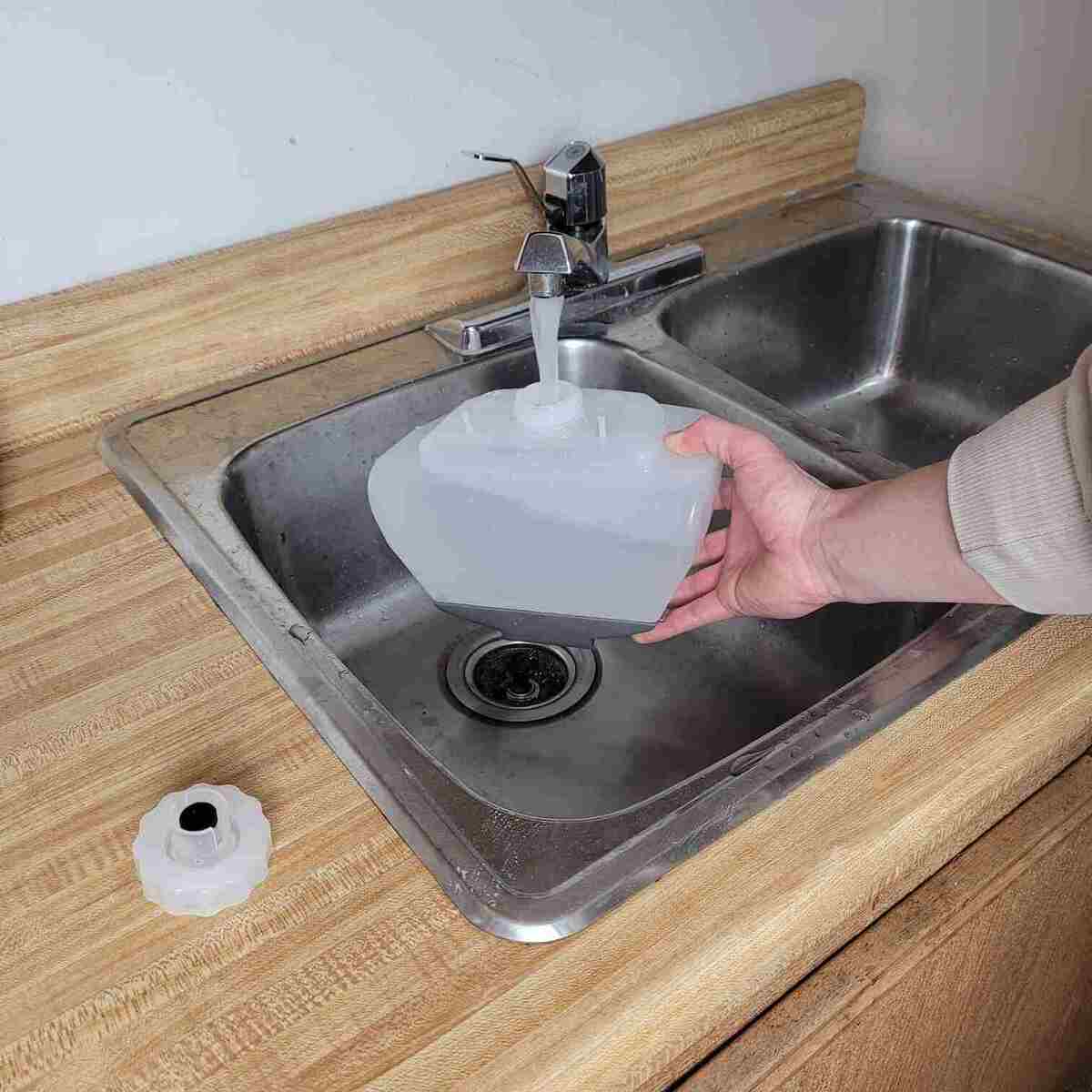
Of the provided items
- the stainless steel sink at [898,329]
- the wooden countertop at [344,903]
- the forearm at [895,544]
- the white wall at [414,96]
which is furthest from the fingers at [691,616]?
the white wall at [414,96]

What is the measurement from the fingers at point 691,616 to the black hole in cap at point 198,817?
39 centimetres

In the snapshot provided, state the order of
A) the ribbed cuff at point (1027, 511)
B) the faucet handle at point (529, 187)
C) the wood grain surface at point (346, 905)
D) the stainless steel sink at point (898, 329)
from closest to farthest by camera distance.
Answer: the wood grain surface at point (346, 905) → the ribbed cuff at point (1027, 511) → the faucet handle at point (529, 187) → the stainless steel sink at point (898, 329)

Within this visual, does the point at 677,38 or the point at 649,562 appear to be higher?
the point at 677,38

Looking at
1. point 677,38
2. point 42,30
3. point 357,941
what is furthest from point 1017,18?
point 357,941

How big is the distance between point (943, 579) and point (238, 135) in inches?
26.7

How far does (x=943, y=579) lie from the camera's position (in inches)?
27.0

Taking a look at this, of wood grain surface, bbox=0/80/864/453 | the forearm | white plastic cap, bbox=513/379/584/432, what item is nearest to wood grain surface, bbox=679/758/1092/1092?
the forearm

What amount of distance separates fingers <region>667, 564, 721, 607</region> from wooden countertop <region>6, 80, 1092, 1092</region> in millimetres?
254

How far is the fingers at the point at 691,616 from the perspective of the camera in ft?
2.83

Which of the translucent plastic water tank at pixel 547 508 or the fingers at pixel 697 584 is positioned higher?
the translucent plastic water tank at pixel 547 508

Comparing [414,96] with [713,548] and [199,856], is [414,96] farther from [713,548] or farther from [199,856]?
[199,856]

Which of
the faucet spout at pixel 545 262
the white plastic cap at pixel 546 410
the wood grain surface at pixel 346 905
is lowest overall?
the wood grain surface at pixel 346 905

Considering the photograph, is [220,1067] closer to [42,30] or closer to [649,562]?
[649,562]

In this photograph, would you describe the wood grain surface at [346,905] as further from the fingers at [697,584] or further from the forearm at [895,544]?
the fingers at [697,584]
